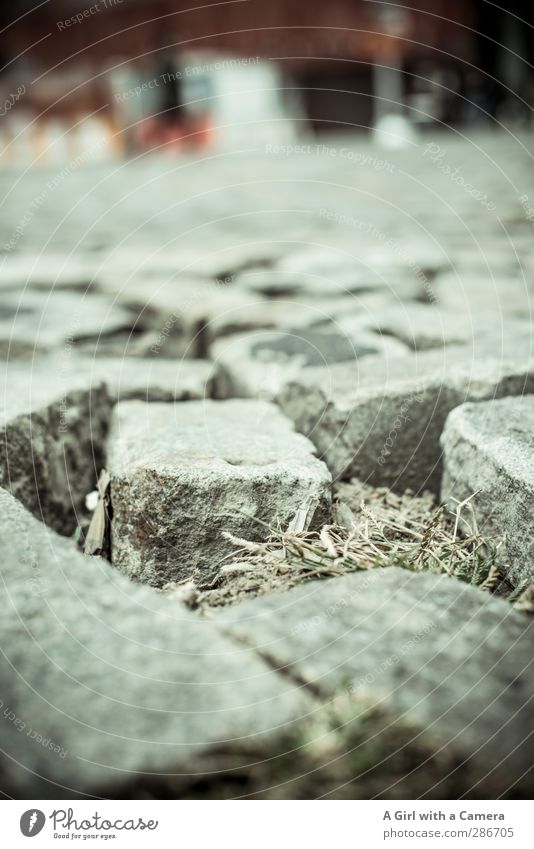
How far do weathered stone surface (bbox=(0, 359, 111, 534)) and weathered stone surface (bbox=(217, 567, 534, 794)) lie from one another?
2.01 feet

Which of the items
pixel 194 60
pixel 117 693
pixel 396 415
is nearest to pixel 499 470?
pixel 396 415

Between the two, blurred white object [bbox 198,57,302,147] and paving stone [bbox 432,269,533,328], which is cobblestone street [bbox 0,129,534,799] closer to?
paving stone [bbox 432,269,533,328]

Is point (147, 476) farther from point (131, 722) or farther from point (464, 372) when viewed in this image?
point (464, 372)

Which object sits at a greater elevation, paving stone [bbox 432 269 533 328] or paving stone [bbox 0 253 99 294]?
paving stone [bbox 0 253 99 294]

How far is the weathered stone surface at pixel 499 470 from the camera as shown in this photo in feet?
3.52

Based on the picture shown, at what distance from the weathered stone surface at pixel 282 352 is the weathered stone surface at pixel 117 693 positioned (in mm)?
827

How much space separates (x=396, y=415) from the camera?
1.37 m

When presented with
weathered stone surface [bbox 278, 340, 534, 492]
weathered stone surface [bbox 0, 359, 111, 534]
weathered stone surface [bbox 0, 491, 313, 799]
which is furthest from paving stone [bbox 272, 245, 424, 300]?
weathered stone surface [bbox 0, 491, 313, 799]

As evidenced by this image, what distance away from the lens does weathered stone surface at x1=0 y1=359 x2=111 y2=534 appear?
1.32 m

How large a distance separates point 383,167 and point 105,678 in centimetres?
560

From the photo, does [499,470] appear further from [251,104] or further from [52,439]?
[251,104]

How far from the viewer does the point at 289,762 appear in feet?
2.34

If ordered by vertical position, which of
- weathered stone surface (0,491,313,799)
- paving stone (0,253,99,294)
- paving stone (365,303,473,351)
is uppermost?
paving stone (0,253,99,294)

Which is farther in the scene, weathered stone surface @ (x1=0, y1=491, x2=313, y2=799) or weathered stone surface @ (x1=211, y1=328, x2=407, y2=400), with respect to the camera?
weathered stone surface @ (x1=211, y1=328, x2=407, y2=400)
